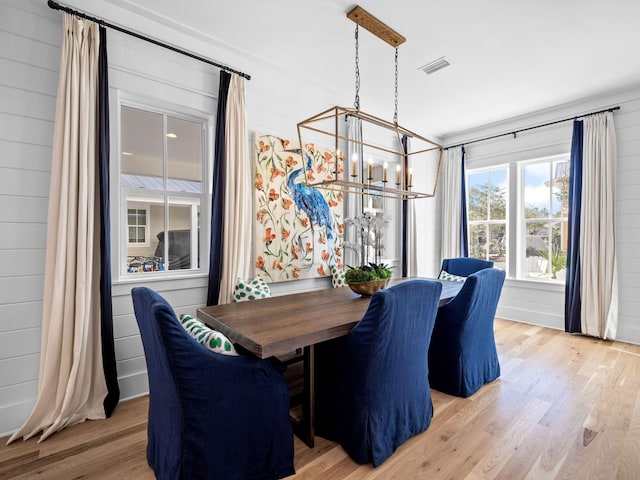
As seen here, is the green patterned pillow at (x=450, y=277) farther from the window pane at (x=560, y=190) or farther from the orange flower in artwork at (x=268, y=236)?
the window pane at (x=560, y=190)

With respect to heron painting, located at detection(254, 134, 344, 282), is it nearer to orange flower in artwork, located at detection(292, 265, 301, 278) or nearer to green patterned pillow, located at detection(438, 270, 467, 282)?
orange flower in artwork, located at detection(292, 265, 301, 278)

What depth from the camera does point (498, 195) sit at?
4.85 meters

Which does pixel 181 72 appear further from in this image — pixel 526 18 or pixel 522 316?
pixel 522 316

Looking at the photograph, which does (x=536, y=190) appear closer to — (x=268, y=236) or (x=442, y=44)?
(x=442, y=44)

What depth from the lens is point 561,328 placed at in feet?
13.6

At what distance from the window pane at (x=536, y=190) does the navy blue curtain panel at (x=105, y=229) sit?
4.96 metres

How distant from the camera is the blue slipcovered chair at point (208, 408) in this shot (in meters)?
1.36

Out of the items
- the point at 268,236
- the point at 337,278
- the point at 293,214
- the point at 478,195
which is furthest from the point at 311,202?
the point at 478,195

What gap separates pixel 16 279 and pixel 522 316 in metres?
5.38

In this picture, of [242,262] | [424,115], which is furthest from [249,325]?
[424,115]

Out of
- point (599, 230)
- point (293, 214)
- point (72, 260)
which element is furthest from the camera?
point (599, 230)

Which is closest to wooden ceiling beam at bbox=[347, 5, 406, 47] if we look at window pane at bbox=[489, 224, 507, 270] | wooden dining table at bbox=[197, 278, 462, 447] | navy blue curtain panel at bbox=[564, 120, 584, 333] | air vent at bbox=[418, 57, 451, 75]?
air vent at bbox=[418, 57, 451, 75]

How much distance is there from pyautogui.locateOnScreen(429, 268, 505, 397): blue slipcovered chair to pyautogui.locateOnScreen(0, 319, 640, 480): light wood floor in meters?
0.11

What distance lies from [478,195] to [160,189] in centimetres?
447
